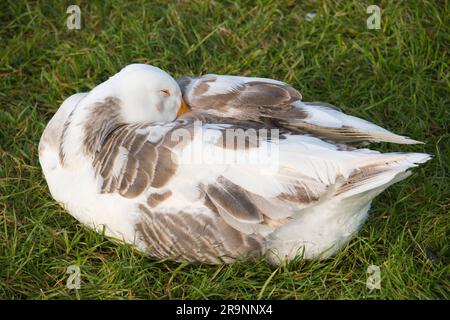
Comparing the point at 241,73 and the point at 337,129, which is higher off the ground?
the point at 337,129

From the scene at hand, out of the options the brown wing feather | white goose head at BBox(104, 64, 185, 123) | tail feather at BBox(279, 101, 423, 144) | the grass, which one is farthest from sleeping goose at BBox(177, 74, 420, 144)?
the grass

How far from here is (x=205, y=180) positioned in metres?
4.07

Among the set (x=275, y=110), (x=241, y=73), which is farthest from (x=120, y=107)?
(x=241, y=73)

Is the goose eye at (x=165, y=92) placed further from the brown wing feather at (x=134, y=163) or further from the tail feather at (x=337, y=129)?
the tail feather at (x=337, y=129)

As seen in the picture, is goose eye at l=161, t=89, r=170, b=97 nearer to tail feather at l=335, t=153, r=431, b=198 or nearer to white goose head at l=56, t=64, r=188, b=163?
white goose head at l=56, t=64, r=188, b=163

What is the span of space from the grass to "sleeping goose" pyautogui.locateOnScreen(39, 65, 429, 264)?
155mm

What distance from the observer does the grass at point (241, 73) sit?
4.28m

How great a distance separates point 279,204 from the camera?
4012mm

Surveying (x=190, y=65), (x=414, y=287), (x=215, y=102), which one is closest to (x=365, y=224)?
(x=414, y=287)

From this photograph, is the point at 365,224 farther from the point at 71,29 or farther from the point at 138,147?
the point at 71,29

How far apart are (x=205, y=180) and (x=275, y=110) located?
66 cm

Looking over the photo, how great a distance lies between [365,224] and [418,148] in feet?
2.84

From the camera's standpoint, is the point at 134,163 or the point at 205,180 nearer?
the point at 205,180

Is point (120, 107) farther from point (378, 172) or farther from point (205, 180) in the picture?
point (378, 172)
